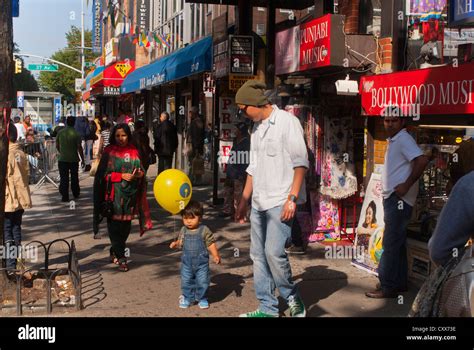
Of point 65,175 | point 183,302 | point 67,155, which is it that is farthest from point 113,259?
point 67,155

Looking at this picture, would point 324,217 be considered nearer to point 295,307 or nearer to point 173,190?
point 173,190

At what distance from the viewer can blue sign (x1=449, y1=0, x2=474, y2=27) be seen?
5.86m

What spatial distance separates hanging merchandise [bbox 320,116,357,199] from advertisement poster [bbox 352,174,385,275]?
113 cm

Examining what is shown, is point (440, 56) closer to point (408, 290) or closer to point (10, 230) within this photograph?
point (408, 290)

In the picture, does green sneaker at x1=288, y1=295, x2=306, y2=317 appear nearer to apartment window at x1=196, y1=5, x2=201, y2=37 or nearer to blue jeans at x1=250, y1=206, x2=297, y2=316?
blue jeans at x1=250, y1=206, x2=297, y2=316

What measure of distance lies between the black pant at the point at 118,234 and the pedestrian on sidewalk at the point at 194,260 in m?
1.59

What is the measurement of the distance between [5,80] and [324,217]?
4.91m

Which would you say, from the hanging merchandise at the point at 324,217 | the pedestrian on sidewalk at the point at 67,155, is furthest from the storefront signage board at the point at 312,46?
the pedestrian on sidewalk at the point at 67,155

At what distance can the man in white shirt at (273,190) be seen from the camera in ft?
17.4

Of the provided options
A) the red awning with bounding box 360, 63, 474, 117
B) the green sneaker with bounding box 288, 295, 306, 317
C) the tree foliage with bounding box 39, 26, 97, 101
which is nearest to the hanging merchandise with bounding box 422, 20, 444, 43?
the red awning with bounding box 360, 63, 474, 117

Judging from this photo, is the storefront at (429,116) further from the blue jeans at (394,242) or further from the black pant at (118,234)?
the black pant at (118,234)

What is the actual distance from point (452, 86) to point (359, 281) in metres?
2.38

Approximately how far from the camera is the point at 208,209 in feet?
41.4

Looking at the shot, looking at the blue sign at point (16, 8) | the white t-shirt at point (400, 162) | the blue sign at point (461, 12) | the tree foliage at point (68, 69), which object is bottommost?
the white t-shirt at point (400, 162)
